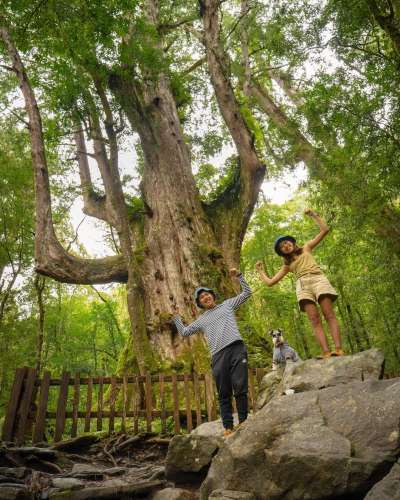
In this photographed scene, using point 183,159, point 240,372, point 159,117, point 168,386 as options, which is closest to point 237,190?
point 183,159

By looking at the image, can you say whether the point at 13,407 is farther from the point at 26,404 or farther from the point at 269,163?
the point at 269,163

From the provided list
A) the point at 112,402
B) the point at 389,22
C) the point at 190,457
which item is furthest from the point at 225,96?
the point at 190,457

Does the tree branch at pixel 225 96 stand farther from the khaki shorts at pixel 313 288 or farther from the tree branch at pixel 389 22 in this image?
the khaki shorts at pixel 313 288

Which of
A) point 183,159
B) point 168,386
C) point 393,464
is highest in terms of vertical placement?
point 183,159

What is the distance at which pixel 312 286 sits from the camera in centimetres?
454

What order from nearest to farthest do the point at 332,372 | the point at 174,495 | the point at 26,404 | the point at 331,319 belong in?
the point at 174,495 → the point at 332,372 → the point at 331,319 → the point at 26,404

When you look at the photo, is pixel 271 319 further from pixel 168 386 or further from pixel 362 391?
pixel 362 391

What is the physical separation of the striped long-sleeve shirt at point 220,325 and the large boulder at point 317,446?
3.43 feet

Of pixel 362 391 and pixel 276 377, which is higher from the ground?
pixel 276 377

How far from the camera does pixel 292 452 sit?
8.70ft

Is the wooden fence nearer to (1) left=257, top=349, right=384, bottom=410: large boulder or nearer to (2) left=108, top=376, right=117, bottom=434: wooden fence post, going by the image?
(2) left=108, top=376, right=117, bottom=434: wooden fence post

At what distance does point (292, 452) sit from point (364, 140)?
25.4 feet

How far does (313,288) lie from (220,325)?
119cm

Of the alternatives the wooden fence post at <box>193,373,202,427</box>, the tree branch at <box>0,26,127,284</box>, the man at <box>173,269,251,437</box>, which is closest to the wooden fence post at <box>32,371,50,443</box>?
the wooden fence post at <box>193,373,202,427</box>
